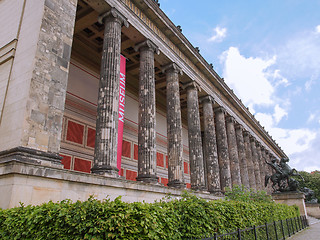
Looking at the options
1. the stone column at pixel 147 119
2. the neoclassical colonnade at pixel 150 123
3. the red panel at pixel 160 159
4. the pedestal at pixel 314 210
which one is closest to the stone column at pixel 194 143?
the neoclassical colonnade at pixel 150 123

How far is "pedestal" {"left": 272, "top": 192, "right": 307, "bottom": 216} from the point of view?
792 inches

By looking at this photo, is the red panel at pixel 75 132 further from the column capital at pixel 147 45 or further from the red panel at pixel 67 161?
the column capital at pixel 147 45

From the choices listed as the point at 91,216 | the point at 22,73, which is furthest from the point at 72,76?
the point at 91,216

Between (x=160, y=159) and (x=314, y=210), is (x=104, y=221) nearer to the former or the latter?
(x=160, y=159)

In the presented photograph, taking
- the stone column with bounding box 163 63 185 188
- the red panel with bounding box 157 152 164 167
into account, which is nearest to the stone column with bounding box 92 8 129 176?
the stone column with bounding box 163 63 185 188

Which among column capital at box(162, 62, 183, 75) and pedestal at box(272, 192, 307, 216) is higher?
column capital at box(162, 62, 183, 75)

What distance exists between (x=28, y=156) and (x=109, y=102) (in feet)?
15.0

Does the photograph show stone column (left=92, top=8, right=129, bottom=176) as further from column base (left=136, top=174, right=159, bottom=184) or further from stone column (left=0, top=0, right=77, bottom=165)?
column base (left=136, top=174, right=159, bottom=184)

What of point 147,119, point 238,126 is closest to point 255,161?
point 238,126

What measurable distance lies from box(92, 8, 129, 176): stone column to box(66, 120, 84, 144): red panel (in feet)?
19.3

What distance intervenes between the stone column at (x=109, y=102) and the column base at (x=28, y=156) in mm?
2357

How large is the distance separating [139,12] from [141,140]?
25.9 feet

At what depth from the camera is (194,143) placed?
18.6 metres

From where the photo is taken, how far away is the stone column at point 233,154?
2491cm
